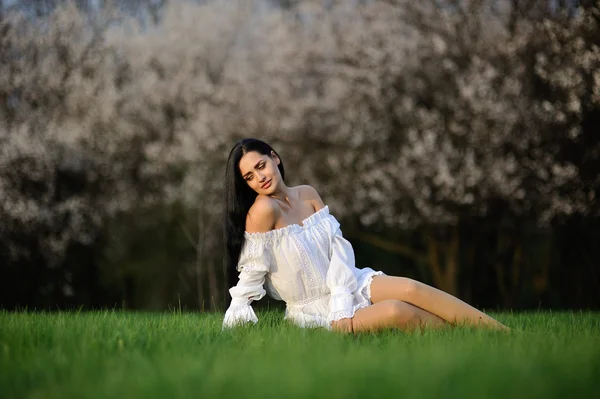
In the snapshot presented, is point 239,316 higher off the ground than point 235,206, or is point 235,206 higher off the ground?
point 235,206

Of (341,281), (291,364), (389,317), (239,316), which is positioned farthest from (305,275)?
(291,364)

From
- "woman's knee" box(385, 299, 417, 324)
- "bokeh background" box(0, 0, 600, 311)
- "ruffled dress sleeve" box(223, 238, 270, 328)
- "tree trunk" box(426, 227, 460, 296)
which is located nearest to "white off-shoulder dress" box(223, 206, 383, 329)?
"ruffled dress sleeve" box(223, 238, 270, 328)

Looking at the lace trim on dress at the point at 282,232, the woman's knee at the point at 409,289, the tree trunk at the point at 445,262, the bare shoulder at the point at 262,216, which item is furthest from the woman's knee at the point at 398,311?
the tree trunk at the point at 445,262

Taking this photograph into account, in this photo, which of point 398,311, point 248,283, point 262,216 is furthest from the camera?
point 262,216

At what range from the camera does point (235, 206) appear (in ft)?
14.4

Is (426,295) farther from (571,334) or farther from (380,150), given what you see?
(380,150)

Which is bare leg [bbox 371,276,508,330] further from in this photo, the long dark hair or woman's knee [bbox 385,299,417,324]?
the long dark hair

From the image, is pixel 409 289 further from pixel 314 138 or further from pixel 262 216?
pixel 314 138

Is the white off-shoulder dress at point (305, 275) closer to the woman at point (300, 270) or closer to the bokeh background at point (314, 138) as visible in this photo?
the woman at point (300, 270)

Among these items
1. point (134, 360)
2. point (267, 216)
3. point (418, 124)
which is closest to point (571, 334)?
point (267, 216)

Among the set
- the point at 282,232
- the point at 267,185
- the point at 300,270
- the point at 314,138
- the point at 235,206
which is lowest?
the point at 300,270

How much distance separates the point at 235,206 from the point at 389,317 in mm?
1093

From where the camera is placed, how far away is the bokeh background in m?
11.1

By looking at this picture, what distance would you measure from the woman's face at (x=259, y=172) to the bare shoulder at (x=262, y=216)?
7 cm
